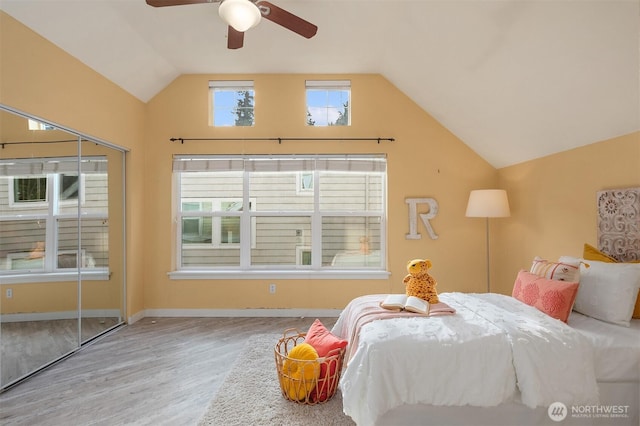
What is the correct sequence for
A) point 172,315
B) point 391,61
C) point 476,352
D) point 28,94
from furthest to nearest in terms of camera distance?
1. point 172,315
2. point 391,61
3. point 28,94
4. point 476,352

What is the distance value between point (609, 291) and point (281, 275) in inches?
118

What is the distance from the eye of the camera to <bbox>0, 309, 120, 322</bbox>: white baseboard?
2.21 meters

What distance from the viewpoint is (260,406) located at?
197 cm

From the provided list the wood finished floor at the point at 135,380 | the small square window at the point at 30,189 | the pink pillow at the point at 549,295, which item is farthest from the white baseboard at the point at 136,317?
the pink pillow at the point at 549,295

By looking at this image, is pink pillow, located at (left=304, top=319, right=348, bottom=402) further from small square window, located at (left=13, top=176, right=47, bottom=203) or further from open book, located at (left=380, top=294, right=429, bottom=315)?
small square window, located at (left=13, top=176, right=47, bottom=203)

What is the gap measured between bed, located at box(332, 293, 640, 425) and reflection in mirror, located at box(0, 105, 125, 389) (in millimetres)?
2486

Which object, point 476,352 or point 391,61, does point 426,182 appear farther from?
point 476,352

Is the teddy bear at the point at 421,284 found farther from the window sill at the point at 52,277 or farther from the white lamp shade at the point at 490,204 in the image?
the window sill at the point at 52,277

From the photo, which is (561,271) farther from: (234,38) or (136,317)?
(136,317)

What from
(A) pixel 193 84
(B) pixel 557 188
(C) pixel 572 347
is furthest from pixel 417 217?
(A) pixel 193 84

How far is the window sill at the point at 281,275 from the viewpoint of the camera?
3781 mm

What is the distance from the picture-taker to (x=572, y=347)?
1632mm

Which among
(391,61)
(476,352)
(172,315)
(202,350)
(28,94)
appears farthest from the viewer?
(172,315)

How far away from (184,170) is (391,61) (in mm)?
2773
